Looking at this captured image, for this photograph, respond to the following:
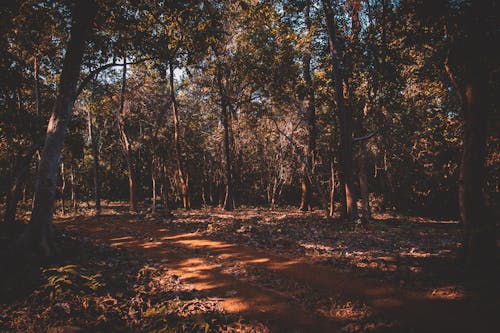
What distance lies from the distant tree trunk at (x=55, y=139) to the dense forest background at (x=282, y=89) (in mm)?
56

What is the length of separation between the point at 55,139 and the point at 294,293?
309 inches

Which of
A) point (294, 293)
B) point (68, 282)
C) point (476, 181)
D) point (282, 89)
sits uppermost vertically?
point (282, 89)

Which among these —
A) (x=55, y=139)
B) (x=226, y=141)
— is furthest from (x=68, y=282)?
(x=226, y=141)

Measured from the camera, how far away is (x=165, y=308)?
525cm

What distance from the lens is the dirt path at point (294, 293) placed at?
477 centimetres

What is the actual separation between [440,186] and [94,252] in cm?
2387

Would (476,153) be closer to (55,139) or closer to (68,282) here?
(68,282)

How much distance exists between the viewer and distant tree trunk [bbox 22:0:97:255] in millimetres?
7812

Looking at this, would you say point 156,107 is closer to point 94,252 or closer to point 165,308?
point 94,252

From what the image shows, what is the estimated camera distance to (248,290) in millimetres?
6227

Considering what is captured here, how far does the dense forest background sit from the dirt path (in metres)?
2.94

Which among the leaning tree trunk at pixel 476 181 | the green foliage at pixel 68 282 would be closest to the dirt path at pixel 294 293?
the leaning tree trunk at pixel 476 181

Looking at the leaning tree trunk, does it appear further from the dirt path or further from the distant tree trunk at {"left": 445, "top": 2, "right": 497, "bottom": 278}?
the dirt path

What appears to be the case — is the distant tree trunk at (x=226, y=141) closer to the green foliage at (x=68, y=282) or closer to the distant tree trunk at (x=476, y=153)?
the green foliage at (x=68, y=282)
